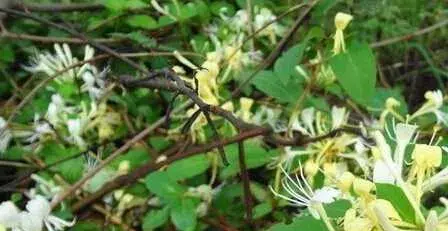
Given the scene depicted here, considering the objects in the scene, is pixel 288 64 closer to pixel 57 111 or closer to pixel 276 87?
pixel 276 87

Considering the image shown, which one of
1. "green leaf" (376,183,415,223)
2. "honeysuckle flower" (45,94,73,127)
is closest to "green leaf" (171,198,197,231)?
"honeysuckle flower" (45,94,73,127)

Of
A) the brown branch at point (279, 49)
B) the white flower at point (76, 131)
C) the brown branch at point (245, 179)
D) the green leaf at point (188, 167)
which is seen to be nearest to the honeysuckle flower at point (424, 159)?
the brown branch at point (245, 179)

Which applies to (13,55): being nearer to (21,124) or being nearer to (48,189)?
(21,124)

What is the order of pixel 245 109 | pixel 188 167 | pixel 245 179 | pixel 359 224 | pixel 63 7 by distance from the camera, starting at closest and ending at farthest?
pixel 359 224
pixel 245 179
pixel 188 167
pixel 245 109
pixel 63 7

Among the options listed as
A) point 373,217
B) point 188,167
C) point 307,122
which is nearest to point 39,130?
point 188,167

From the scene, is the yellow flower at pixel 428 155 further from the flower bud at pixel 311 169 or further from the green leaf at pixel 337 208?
the flower bud at pixel 311 169

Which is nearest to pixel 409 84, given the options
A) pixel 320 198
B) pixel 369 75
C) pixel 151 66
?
pixel 151 66
